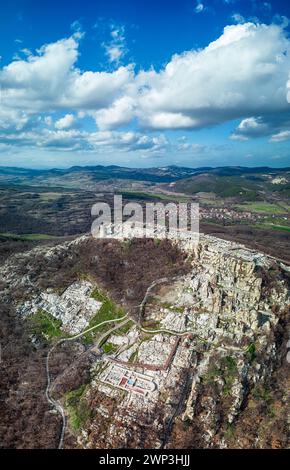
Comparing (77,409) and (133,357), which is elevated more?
(133,357)

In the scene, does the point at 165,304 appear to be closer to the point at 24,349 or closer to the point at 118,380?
the point at 118,380

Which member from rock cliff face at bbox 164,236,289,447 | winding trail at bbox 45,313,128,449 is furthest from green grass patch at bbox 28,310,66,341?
rock cliff face at bbox 164,236,289,447

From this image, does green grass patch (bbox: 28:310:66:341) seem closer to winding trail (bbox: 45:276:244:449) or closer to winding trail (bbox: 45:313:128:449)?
winding trail (bbox: 45:313:128:449)

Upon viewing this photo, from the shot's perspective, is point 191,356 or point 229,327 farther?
point 229,327

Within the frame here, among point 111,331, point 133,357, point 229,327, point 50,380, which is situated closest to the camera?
point 50,380

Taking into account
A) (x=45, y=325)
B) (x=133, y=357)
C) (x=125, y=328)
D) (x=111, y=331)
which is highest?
(x=125, y=328)

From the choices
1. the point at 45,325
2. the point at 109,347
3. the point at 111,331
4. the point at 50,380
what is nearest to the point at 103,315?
the point at 111,331

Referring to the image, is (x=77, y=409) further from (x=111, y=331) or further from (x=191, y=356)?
(x=191, y=356)
